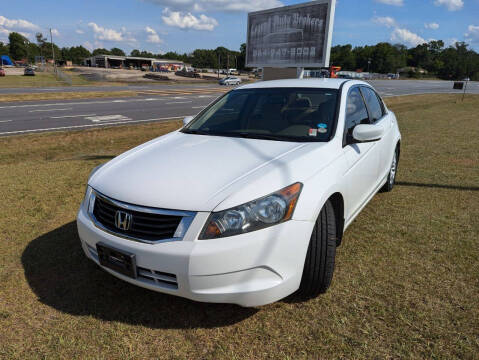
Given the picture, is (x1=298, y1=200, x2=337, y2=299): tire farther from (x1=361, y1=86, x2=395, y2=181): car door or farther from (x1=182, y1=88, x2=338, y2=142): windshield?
(x1=361, y1=86, x2=395, y2=181): car door

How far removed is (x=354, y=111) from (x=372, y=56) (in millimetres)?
145508

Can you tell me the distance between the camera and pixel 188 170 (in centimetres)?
247

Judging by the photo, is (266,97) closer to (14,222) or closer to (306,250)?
(306,250)

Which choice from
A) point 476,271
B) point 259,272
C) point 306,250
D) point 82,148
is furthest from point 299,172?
point 82,148

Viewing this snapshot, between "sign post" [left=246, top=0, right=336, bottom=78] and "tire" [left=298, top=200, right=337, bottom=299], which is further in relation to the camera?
"sign post" [left=246, top=0, right=336, bottom=78]

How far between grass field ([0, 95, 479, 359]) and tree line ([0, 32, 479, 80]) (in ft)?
404

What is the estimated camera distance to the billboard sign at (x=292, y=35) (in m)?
10.3

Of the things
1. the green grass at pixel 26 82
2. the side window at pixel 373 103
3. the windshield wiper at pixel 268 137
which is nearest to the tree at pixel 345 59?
the green grass at pixel 26 82

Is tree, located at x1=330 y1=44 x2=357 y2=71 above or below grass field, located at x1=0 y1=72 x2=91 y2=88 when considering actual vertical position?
above

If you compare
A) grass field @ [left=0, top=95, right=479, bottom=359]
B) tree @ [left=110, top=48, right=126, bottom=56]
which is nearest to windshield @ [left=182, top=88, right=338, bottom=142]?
grass field @ [left=0, top=95, right=479, bottom=359]

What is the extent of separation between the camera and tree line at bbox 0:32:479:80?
12325 centimetres

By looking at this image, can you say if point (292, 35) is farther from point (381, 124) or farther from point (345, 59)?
point (345, 59)

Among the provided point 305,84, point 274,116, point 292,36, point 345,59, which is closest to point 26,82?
point 292,36

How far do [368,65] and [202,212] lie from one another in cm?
14192
